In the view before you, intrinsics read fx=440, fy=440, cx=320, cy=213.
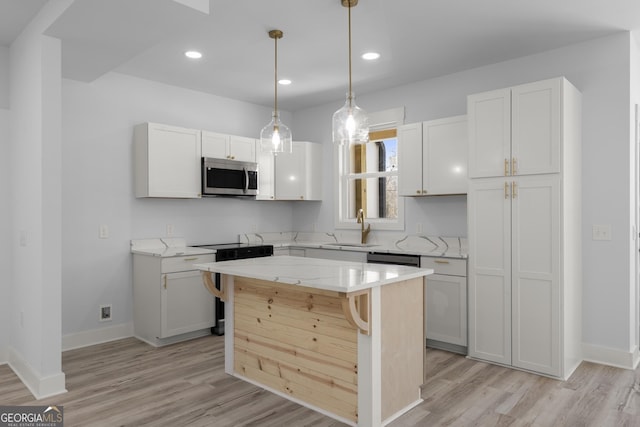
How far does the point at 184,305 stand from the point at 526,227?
3.09m

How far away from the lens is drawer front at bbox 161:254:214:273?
13.3 feet

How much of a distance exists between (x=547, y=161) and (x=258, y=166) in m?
3.08

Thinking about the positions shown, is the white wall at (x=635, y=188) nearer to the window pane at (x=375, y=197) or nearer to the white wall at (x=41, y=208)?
the window pane at (x=375, y=197)

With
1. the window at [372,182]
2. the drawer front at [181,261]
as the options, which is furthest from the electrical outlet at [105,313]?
the window at [372,182]

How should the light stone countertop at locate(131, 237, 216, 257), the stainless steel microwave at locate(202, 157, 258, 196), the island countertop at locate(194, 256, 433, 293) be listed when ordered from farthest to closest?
the stainless steel microwave at locate(202, 157, 258, 196)
the light stone countertop at locate(131, 237, 216, 257)
the island countertop at locate(194, 256, 433, 293)

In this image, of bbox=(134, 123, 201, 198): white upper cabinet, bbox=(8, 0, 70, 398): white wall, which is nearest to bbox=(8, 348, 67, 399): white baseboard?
bbox=(8, 0, 70, 398): white wall

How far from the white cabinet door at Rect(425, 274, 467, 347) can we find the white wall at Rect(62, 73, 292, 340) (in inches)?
102

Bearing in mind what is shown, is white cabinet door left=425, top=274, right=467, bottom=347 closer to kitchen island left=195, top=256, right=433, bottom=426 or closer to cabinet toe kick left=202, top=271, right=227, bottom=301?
kitchen island left=195, top=256, right=433, bottom=426

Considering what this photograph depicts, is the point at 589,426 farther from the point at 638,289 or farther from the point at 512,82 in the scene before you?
the point at 512,82

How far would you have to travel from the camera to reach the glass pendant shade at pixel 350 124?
2.76 metres

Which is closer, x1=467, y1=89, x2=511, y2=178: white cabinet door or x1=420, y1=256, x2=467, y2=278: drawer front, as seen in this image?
x1=467, y1=89, x2=511, y2=178: white cabinet door

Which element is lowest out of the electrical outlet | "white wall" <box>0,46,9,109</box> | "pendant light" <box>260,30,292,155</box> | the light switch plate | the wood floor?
the wood floor

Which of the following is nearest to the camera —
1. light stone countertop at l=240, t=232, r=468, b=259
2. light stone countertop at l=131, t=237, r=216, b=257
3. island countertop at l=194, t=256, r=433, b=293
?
island countertop at l=194, t=256, r=433, b=293

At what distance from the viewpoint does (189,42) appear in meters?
3.59
